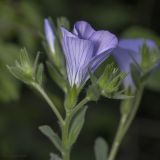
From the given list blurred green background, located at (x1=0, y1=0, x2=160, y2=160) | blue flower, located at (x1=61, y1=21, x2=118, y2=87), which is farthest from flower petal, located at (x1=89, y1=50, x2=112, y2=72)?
blurred green background, located at (x1=0, y1=0, x2=160, y2=160)

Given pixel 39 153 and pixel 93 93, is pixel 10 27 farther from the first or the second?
pixel 93 93

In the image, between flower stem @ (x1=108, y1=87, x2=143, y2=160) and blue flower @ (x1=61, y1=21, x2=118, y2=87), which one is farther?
flower stem @ (x1=108, y1=87, x2=143, y2=160)

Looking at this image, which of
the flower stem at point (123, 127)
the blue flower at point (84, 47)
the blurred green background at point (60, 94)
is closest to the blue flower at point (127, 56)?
the flower stem at point (123, 127)

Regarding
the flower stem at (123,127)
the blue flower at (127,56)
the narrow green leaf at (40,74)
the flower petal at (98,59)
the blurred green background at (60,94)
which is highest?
the flower petal at (98,59)

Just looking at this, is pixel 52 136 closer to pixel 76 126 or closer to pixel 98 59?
pixel 76 126

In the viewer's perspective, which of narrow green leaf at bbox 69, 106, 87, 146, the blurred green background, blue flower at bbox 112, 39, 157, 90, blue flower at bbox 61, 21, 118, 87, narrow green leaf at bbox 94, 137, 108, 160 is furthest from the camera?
the blurred green background

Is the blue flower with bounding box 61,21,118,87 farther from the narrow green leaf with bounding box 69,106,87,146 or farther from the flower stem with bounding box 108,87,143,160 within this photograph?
the flower stem with bounding box 108,87,143,160

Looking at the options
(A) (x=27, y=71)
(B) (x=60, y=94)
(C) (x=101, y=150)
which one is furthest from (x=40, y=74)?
(B) (x=60, y=94)

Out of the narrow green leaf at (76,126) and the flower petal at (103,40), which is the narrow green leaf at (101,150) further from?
the flower petal at (103,40)
